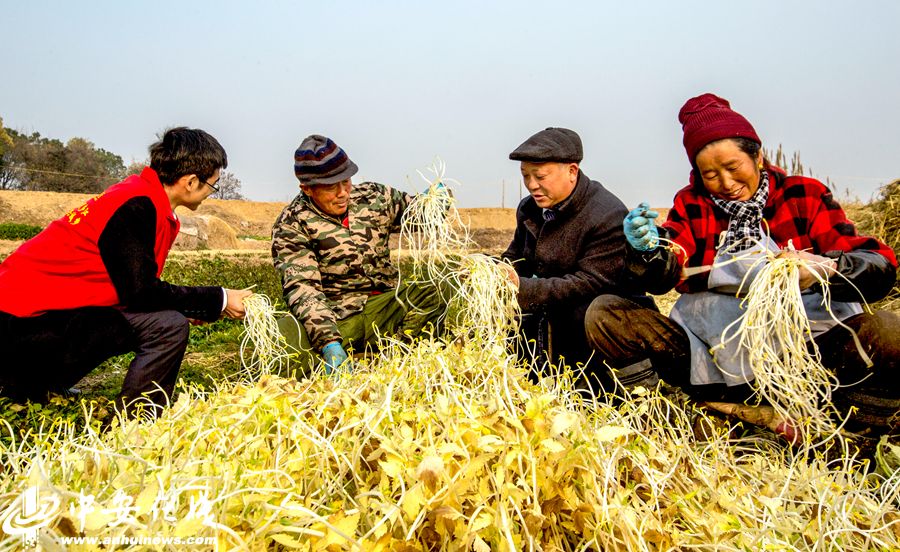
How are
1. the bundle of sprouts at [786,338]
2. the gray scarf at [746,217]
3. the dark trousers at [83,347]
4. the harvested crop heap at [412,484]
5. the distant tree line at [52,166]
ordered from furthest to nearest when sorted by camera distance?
1. the distant tree line at [52,166]
2. the dark trousers at [83,347]
3. the gray scarf at [746,217]
4. the bundle of sprouts at [786,338]
5. the harvested crop heap at [412,484]

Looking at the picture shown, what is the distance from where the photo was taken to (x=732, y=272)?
2.75 metres

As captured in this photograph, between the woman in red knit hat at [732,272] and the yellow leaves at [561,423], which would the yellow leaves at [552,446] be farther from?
the woman in red knit hat at [732,272]

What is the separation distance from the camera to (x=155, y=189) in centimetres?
313

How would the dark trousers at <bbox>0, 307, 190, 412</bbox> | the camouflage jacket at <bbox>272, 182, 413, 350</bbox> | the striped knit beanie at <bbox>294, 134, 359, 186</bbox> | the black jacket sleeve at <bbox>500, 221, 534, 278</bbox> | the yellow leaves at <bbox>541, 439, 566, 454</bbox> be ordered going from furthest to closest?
the black jacket sleeve at <bbox>500, 221, 534, 278</bbox> < the camouflage jacket at <bbox>272, 182, 413, 350</bbox> < the striped knit beanie at <bbox>294, 134, 359, 186</bbox> < the dark trousers at <bbox>0, 307, 190, 412</bbox> < the yellow leaves at <bbox>541, 439, 566, 454</bbox>

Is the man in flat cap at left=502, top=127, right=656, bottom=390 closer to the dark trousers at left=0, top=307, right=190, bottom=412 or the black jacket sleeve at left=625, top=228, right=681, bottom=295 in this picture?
the black jacket sleeve at left=625, top=228, right=681, bottom=295

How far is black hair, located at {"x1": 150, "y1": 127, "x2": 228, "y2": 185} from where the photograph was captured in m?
3.20

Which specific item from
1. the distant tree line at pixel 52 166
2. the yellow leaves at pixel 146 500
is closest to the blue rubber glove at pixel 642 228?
the yellow leaves at pixel 146 500

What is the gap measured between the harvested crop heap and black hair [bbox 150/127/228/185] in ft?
6.04

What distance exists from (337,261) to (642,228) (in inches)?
68.1

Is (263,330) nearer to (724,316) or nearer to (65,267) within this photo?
(65,267)

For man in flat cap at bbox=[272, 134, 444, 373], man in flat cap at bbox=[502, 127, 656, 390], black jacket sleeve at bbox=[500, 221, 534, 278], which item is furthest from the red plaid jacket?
man in flat cap at bbox=[272, 134, 444, 373]

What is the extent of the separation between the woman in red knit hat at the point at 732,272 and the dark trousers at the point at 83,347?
203 cm

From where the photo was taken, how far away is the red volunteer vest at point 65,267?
2939mm

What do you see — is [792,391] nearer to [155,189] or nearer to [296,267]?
[296,267]
